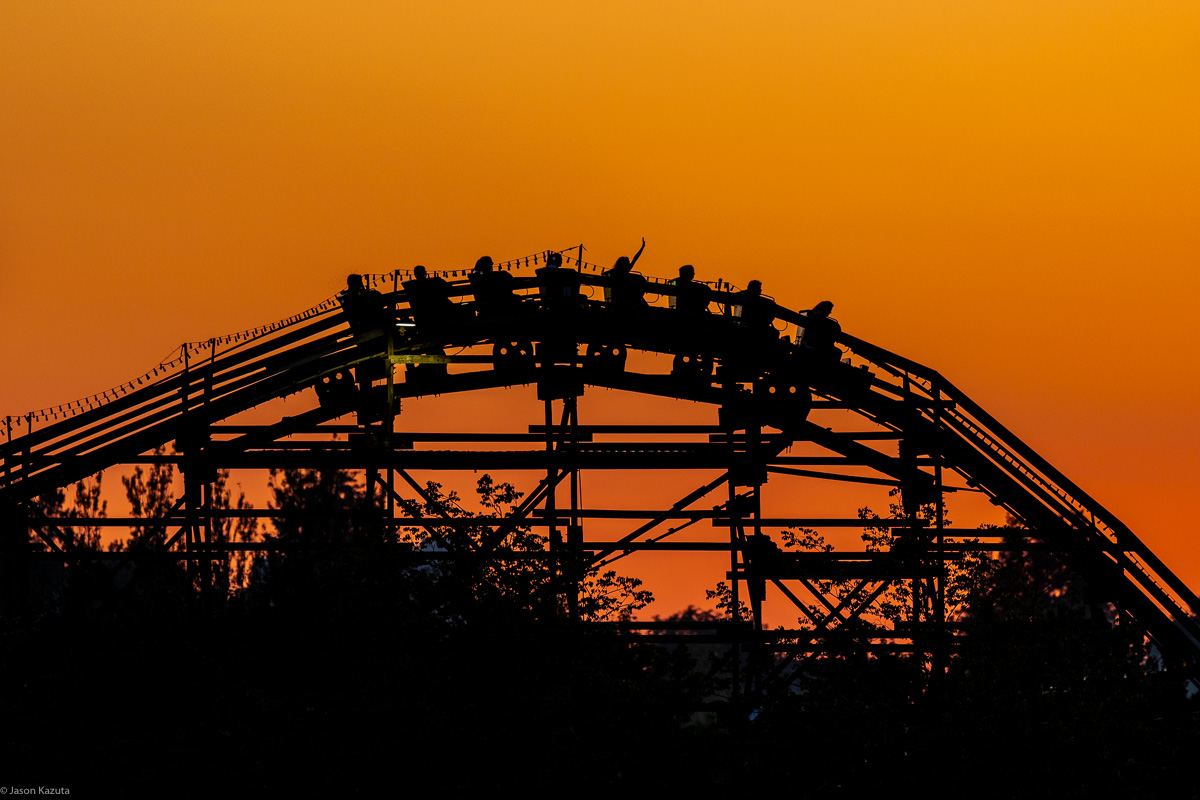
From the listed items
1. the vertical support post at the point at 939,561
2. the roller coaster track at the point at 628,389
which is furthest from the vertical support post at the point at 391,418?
the vertical support post at the point at 939,561

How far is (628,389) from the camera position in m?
31.0

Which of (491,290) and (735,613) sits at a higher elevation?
(491,290)

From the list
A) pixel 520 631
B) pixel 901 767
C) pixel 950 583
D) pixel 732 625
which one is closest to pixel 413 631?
pixel 520 631

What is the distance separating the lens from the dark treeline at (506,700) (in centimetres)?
2439

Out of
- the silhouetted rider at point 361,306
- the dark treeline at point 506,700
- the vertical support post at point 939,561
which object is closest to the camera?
the dark treeline at point 506,700

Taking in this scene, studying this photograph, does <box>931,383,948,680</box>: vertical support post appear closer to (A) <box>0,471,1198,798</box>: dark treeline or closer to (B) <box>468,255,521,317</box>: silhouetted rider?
(A) <box>0,471,1198,798</box>: dark treeline

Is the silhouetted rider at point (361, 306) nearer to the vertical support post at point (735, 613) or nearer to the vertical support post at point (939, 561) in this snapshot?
the vertical support post at point (735, 613)

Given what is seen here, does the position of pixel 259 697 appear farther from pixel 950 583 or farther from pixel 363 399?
pixel 950 583

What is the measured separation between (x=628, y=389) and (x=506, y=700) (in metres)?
8.00

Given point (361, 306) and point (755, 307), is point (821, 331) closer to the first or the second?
point (755, 307)

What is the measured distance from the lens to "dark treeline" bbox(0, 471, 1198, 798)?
2439 centimetres

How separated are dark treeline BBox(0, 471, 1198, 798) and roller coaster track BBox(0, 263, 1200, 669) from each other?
1650mm

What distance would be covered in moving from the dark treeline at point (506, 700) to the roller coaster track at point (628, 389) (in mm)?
1650

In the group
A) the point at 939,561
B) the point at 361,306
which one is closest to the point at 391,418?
the point at 361,306
